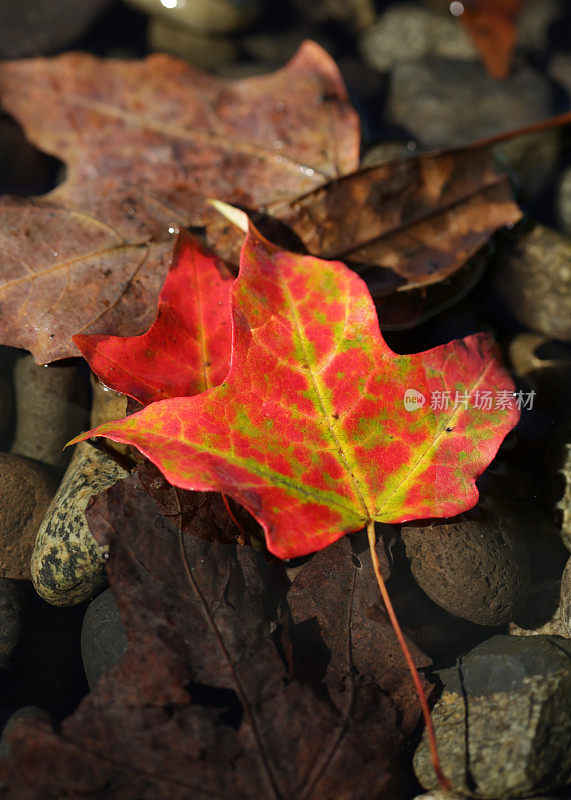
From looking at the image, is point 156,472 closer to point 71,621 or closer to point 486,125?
point 71,621

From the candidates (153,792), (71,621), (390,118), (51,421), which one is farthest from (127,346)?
(390,118)

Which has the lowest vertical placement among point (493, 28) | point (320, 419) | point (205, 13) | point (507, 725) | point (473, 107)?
point (507, 725)

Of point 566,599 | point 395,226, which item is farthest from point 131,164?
point 566,599

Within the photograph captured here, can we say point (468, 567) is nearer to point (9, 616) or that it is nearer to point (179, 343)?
point (179, 343)

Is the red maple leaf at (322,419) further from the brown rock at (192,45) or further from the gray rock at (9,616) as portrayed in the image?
the brown rock at (192,45)

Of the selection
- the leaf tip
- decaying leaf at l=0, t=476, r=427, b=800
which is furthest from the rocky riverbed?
the leaf tip

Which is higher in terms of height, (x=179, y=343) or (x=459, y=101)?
(x=459, y=101)
